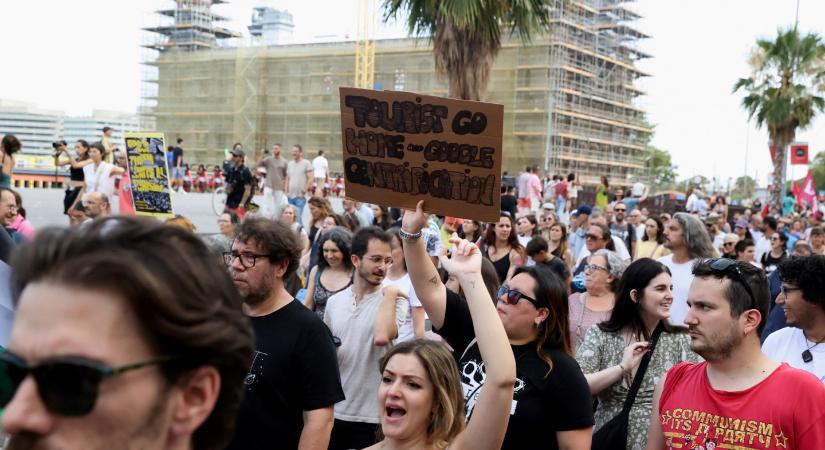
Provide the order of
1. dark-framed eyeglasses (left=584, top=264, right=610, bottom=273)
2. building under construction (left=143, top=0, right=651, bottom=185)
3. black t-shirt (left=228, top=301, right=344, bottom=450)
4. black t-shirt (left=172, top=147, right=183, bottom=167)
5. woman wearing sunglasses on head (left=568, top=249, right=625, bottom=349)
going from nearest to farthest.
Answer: black t-shirt (left=228, top=301, right=344, bottom=450), woman wearing sunglasses on head (left=568, top=249, right=625, bottom=349), dark-framed eyeglasses (left=584, top=264, right=610, bottom=273), black t-shirt (left=172, top=147, right=183, bottom=167), building under construction (left=143, top=0, right=651, bottom=185)

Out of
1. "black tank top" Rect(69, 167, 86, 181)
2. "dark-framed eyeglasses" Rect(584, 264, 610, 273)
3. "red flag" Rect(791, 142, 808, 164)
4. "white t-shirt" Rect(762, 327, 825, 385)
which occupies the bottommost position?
"white t-shirt" Rect(762, 327, 825, 385)

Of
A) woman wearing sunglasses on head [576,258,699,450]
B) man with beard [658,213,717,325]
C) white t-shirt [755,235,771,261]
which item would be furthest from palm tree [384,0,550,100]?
woman wearing sunglasses on head [576,258,699,450]

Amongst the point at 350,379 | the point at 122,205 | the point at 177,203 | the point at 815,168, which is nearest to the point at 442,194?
the point at 350,379

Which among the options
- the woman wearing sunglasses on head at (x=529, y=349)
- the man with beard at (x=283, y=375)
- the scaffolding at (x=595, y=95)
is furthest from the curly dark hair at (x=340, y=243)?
the scaffolding at (x=595, y=95)

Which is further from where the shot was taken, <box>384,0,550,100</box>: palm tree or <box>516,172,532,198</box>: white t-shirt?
<box>516,172,532,198</box>: white t-shirt

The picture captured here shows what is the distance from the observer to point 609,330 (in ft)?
16.0

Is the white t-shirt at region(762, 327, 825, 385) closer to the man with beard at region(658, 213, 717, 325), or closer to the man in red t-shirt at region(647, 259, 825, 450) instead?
the man in red t-shirt at region(647, 259, 825, 450)

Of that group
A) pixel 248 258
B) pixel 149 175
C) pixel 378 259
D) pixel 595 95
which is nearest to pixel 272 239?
pixel 248 258

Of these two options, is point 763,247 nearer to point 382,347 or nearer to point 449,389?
point 382,347

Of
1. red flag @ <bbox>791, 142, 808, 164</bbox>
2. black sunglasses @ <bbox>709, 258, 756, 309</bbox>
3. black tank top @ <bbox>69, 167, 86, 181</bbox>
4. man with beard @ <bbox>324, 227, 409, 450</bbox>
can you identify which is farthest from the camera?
red flag @ <bbox>791, 142, 808, 164</bbox>

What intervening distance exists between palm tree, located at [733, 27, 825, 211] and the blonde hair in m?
32.0

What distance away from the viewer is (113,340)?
1.26 metres

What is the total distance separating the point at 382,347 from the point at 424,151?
5.03 ft

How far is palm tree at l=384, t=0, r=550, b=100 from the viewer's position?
54.5 ft
